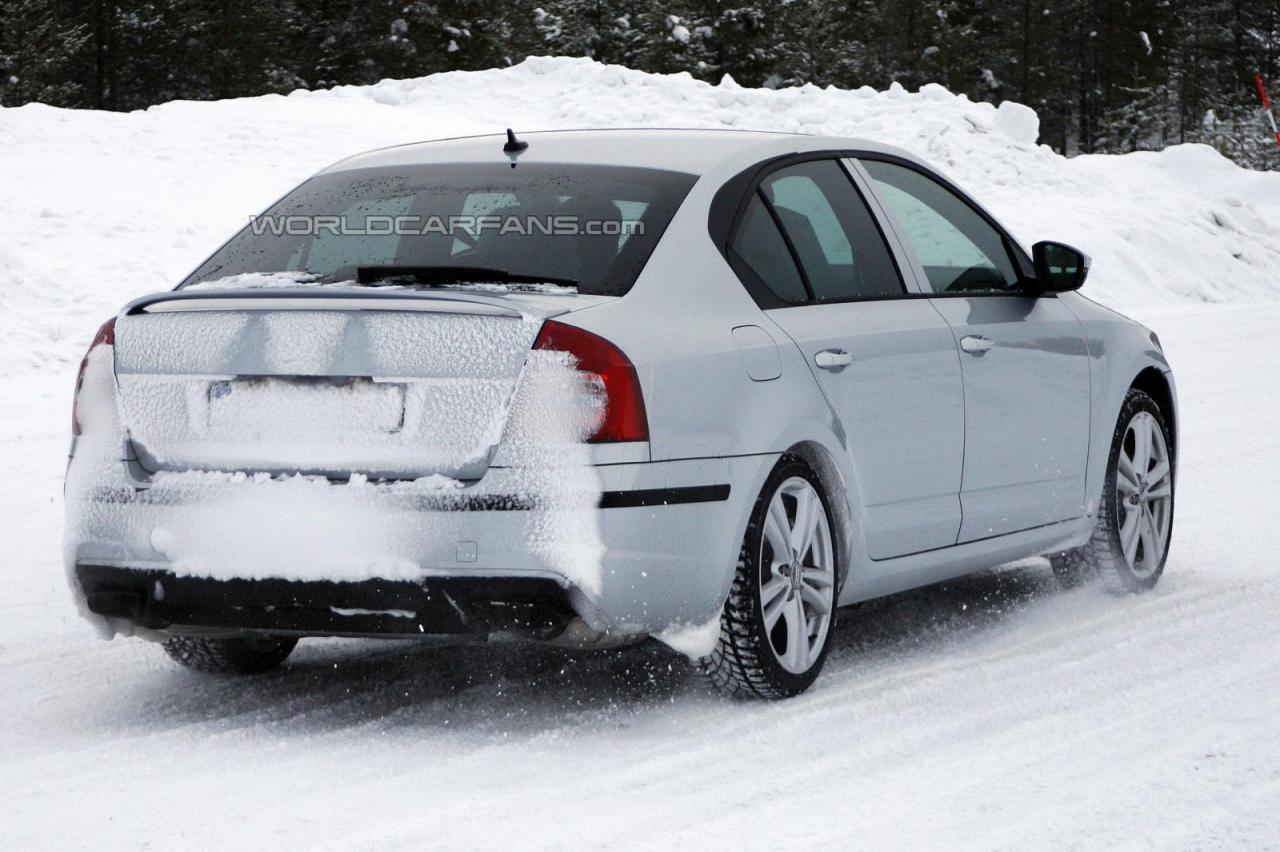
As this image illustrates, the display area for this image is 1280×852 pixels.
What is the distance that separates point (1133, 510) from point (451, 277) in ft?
10.3

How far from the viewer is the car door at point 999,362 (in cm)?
610

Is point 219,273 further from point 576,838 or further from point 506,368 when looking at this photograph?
point 576,838

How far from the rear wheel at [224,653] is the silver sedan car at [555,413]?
1cm

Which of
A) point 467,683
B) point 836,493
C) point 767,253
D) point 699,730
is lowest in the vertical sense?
point 467,683

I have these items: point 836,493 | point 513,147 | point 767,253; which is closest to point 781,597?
point 836,493

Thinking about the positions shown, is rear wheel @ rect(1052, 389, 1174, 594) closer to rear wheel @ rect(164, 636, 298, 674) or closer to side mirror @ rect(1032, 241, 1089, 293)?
side mirror @ rect(1032, 241, 1089, 293)

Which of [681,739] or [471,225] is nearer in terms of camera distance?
[681,739]

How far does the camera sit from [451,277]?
502 cm

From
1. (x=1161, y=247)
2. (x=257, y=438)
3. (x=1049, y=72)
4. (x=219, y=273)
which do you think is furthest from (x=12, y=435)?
(x=1049, y=72)

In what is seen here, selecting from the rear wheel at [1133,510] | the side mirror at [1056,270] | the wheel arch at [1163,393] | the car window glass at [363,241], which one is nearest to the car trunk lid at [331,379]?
the car window glass at [363,241]

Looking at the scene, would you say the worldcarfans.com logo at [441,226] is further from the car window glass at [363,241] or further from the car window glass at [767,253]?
the car window glass at [767,253]

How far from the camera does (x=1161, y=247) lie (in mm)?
23531

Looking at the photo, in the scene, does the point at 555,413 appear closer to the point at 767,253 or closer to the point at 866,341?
the point at 767,253

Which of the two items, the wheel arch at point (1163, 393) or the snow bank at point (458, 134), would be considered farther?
the snow bank at point (458, 134)
